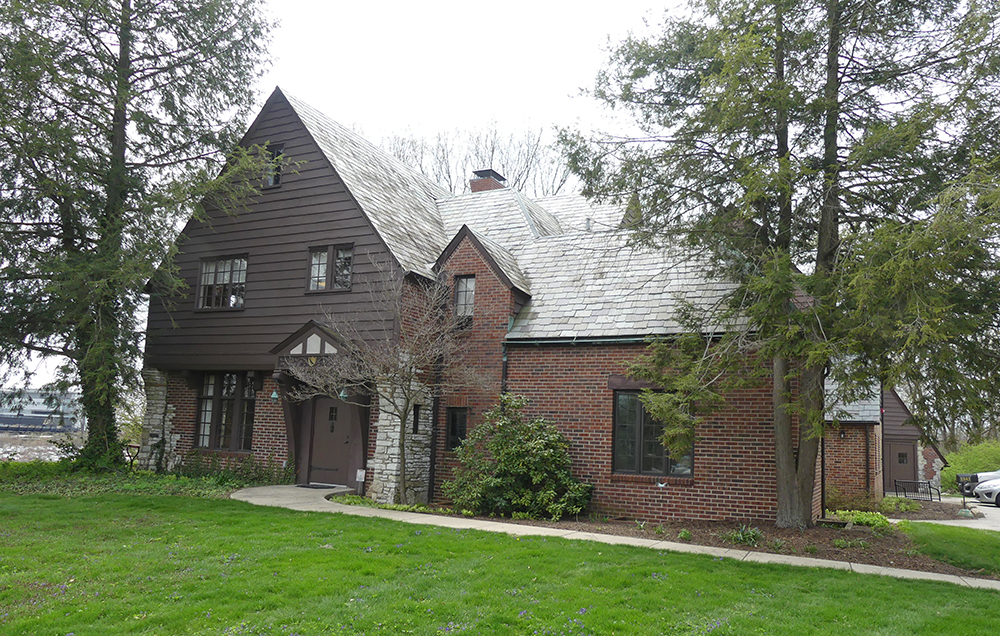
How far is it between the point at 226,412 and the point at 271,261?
3.88 m

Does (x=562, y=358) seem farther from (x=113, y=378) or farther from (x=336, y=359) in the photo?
(x=113, y=378)

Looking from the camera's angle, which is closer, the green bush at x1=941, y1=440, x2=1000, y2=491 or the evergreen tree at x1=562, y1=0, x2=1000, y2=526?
the evergreen tree at x1=562, y1=0, x2=1000, y2=526

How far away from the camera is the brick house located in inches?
491

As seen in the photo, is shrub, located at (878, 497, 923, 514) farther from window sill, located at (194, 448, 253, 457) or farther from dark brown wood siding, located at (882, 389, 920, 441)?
window sill, located at (194, 448, 253, 457)

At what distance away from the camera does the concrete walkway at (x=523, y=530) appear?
27.0ft

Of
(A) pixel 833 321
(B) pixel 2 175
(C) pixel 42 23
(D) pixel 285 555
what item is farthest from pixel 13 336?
(A) pixel 833 321

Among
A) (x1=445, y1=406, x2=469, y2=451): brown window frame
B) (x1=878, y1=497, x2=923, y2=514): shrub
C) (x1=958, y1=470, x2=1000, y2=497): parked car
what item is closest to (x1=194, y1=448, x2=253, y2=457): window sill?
(x1=445, y1=406, x2=469, y2=451): brown window frame

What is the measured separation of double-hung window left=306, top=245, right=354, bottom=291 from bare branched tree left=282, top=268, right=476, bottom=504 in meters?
0.77

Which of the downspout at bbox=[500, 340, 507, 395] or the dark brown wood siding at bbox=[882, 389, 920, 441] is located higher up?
the downspout at bbox=[500, 340, 507, 395]

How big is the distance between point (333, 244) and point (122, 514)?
6.77 meters

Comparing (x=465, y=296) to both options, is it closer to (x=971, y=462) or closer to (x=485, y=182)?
(x=485, y=182)

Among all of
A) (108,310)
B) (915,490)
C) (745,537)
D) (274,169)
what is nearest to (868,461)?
(915,490)

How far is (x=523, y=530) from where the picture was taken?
1023cm

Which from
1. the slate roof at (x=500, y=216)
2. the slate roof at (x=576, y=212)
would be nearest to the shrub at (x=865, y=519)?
the slate roof at (x=576, y=212)
